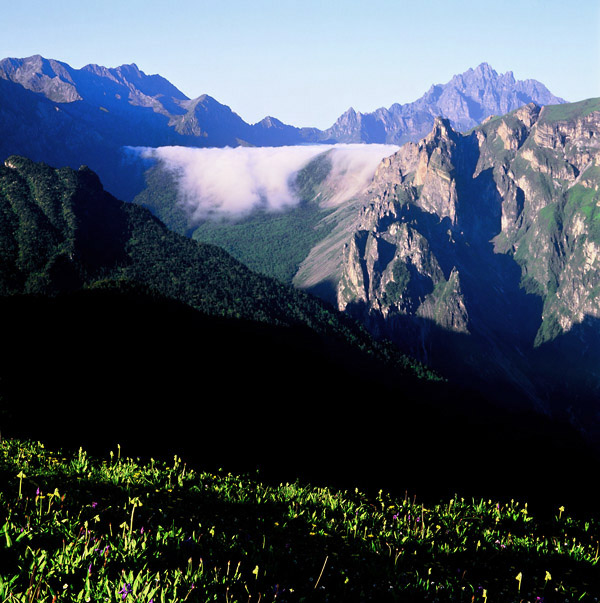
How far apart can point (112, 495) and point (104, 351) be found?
248 feet

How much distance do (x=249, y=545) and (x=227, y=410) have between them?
6676 centimetres

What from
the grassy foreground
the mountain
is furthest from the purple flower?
the mountain

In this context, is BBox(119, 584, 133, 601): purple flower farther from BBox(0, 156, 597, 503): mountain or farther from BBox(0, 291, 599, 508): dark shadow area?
BBox(0, 156, 597, 503): mountain

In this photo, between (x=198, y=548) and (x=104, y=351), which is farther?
(x=104, y=351)

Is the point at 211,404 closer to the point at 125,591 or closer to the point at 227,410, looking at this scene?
the point at 227,410

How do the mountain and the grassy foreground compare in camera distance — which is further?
the mountain

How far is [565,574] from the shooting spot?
10.3 m

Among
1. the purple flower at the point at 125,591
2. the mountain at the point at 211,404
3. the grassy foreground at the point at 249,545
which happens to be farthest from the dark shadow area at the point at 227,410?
the purple flower at the point at 125,591

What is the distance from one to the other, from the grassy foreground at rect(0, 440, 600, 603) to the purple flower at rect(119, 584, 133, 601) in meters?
0.03

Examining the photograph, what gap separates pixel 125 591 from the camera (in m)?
6.76

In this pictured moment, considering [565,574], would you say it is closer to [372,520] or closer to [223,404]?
[372,520]

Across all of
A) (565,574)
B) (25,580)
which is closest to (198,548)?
(25,580)

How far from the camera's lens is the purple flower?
263 inches

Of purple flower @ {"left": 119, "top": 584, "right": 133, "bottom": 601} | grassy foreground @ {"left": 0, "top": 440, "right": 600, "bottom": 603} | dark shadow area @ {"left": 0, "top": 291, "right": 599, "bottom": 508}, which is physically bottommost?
dark shadow area @ {"left": 0, "top": 291, "right": 599, "bottom": 508}
